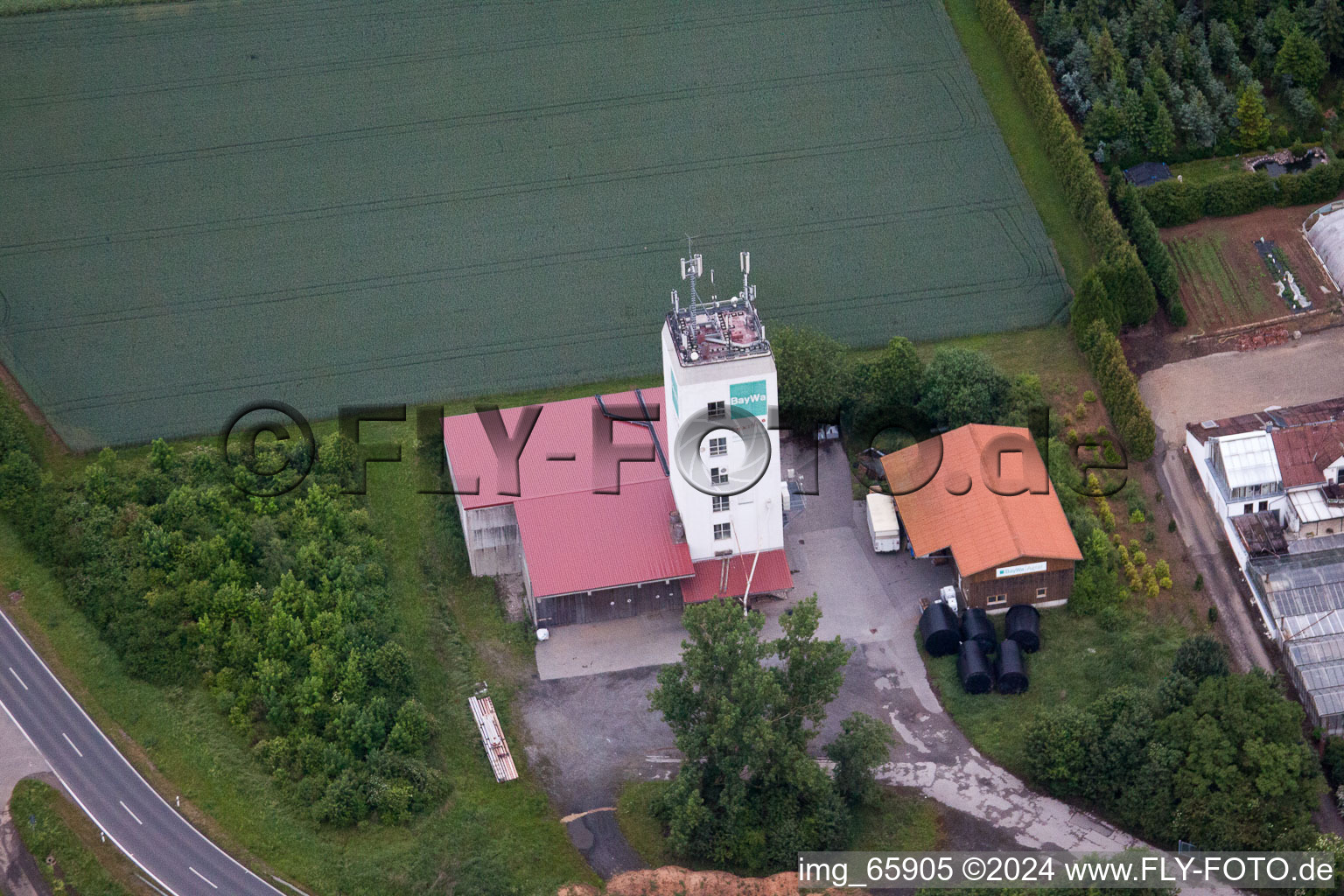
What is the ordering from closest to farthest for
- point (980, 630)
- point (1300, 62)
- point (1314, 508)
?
point (980, 630) < point (1314, 508) < point (1300, 62)

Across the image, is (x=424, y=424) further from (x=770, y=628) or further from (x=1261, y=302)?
(x=1261, y=302)

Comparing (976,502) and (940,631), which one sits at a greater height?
(976,502)

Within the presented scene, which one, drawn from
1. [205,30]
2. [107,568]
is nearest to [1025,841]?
[107,568]

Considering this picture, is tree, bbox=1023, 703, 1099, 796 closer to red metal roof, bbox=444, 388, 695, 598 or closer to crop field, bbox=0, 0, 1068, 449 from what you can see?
red metal roof, bbox=444, 388, 695, 598

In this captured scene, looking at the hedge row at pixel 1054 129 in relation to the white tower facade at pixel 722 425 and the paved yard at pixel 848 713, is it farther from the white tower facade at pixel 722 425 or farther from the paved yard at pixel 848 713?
the white tower facade at pixel 722 425

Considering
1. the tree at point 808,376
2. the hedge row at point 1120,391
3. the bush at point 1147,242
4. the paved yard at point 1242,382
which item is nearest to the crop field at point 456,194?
the bush at point 1147,242

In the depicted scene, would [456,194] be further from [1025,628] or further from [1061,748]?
[1061,748]

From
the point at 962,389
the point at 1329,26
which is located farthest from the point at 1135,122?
the point at 962,389
